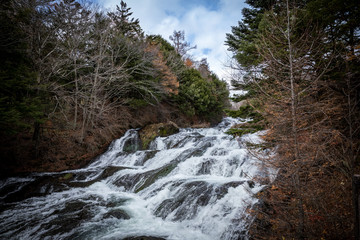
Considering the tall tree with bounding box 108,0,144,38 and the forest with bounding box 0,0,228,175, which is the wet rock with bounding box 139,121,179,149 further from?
the tall tree with bounding box 108,0,144,38

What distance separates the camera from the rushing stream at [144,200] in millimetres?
4488

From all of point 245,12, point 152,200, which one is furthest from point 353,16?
point 152,200

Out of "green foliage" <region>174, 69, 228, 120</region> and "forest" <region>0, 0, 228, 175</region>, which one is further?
"green foliage" <region>174, 69, 228, 120</region>

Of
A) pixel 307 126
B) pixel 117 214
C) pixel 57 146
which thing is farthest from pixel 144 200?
pixel 57 146

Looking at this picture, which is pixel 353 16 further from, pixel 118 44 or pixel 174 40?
pixel 174 40

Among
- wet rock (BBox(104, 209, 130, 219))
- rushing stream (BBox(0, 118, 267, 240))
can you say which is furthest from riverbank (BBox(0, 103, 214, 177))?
wet rock (BBox(104, 209, 130, 219))

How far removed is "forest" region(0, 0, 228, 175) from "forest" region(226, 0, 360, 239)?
24.5 feet

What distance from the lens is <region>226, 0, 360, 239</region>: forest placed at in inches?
125

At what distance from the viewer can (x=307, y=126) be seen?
356 cm

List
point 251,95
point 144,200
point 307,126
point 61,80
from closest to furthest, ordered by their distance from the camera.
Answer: point 307,126 → point 144,200 → point 251,95 → point 61,80

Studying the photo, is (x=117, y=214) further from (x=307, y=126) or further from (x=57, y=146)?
(x=57, y=146)

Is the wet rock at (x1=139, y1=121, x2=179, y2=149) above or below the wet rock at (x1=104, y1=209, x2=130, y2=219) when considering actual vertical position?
above

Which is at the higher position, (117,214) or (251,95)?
(251,95)

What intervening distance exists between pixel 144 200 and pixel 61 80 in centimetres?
991
